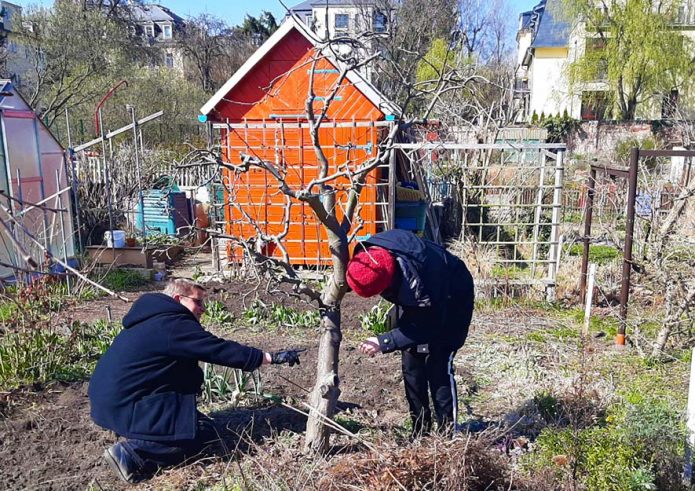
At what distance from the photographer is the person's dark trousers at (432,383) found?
354cm

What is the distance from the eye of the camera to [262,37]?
38.5 metres

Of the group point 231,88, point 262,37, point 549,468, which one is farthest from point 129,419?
point 262,37

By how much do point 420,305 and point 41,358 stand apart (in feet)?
9.99

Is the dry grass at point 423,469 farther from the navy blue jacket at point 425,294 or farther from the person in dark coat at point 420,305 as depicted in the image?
the navy blue jacket at point 425,294

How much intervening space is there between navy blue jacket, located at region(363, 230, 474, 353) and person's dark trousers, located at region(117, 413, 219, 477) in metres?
1.26

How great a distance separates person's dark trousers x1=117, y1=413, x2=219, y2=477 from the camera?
11.0 feet

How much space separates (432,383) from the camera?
362cm

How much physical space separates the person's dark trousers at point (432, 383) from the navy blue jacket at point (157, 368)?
0.94m

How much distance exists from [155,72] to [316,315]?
67.2 feet

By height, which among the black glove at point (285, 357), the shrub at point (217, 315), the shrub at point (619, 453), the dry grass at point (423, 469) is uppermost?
the black glove at point (285, 357)

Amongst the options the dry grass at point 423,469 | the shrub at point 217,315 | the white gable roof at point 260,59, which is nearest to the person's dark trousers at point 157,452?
the dry grass at point 423,469

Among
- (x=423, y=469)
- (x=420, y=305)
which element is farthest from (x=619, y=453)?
(x=420, y=305)

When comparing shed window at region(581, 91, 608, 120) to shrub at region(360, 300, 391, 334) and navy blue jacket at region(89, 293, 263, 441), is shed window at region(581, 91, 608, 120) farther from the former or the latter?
navy blue jacket at region(89, 293, 263, 441)

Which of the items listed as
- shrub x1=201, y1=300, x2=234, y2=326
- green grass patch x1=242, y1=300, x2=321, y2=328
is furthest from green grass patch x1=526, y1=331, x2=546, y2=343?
shrub x1=201, y1=300, x2=234, y2=326
